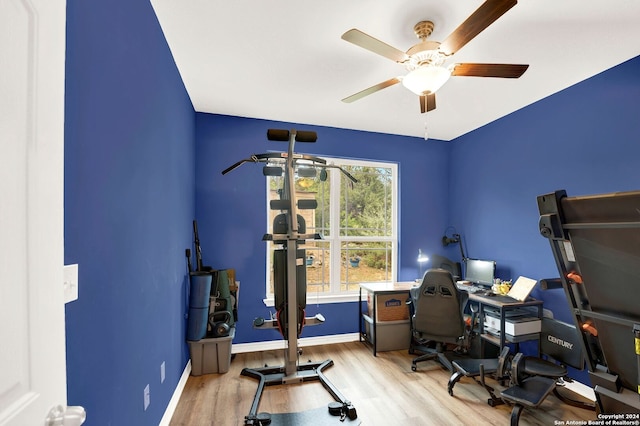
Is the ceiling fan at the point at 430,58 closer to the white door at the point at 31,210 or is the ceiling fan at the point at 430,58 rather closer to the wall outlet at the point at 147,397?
the white door at the point at 31,210

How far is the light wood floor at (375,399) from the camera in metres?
2.31

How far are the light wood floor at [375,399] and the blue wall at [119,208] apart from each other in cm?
36

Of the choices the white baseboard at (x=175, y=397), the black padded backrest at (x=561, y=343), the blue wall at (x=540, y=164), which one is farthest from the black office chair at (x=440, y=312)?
the white baseboard at (x=175, y=397)

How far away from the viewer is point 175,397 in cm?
246

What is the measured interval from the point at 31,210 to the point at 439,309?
117 inches

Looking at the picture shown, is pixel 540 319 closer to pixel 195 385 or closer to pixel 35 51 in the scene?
pixel 195 385

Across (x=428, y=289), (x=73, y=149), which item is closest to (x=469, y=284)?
(x=428, y=289)

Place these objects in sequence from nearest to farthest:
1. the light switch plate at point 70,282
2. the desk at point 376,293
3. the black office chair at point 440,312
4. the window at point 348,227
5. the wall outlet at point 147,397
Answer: the light switch plate at point 70,282 < the wall outlet at point 147,397 < the black office chair at point 440,312 < the desk at point 376,293 < the window at point 348,227

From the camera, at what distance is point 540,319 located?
9.57ft

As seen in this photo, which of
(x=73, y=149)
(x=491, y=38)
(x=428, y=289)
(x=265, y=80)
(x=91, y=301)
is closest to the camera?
(x=73, y=149)

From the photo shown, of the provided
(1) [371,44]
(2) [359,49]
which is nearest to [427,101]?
(2) [359,49]

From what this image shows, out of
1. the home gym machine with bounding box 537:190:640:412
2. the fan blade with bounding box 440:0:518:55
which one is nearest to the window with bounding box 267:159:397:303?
the fan blade with bounding box 440:0:518:55

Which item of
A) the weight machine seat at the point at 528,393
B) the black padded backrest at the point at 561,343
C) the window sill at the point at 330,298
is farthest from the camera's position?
the window sill at the point at 330,298

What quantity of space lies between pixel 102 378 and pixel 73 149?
903mm
